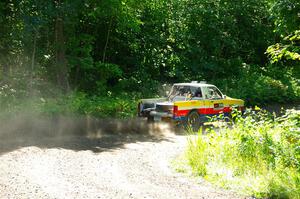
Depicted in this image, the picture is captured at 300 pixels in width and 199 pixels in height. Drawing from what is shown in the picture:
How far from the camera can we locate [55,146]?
39.3ft

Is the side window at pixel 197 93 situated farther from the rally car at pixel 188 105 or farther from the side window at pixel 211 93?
the side window at pixel 211 93

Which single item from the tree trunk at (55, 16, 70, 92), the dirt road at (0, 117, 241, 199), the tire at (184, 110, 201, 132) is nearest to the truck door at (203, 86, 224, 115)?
the tire at (184, 110, 201, 132)

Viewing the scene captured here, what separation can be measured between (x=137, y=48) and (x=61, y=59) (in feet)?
18.0

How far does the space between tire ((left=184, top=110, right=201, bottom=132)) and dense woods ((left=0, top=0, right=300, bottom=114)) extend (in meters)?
3.69

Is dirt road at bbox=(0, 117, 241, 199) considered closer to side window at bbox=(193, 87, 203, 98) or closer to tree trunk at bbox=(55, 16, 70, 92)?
side window at bbox=(193, 87, 203, 98)

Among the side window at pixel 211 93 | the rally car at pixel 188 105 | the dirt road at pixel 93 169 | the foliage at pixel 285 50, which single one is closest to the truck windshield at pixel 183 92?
the rally car at pixel 188 105

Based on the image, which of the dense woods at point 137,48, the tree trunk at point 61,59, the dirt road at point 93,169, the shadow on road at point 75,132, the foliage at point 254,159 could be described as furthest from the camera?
the tree trunk at point 61,59

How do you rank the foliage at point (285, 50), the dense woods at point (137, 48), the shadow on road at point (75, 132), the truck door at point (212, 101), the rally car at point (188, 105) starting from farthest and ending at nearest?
the dense woods at point (137, 48) → the truck door at point (212, 101) → the rally car at point (188, 105) → the shadow on road at point (75, 132) → the foliage at point (285, 50)

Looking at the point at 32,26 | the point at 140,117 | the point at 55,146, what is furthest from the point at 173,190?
the point at 32,26

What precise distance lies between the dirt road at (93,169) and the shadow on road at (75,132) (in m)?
0.03

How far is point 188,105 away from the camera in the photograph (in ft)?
51.1

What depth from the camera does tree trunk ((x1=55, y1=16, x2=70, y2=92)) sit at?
20047 mm

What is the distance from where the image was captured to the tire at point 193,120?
15695 millimetres

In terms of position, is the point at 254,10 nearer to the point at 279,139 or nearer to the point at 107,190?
the point at 279,139
